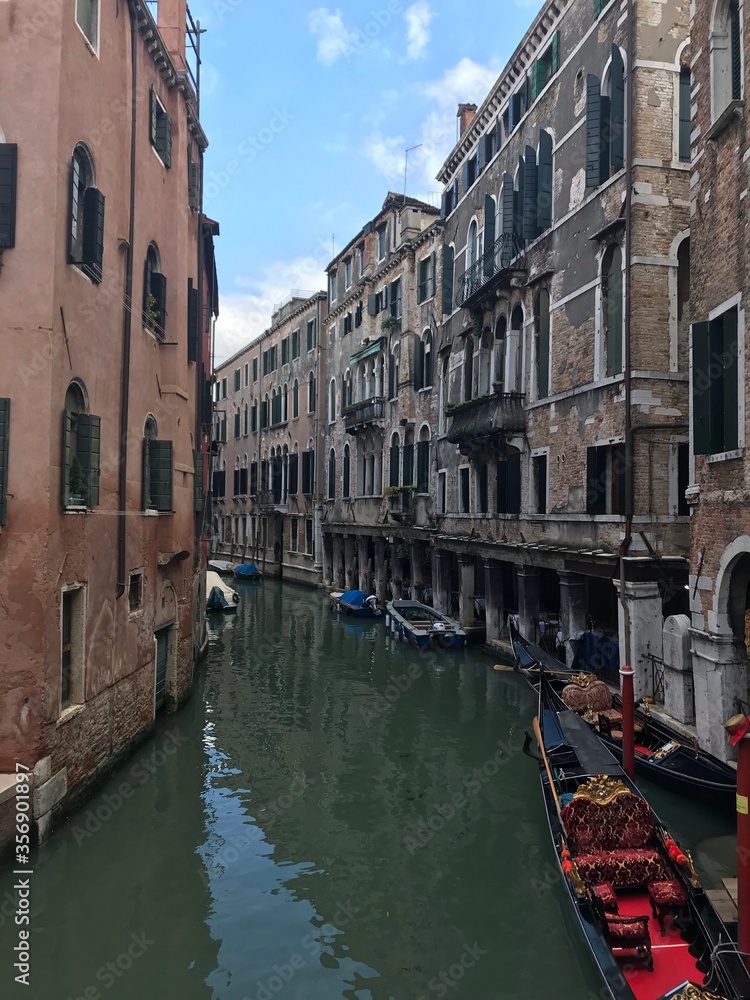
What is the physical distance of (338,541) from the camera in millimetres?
35188

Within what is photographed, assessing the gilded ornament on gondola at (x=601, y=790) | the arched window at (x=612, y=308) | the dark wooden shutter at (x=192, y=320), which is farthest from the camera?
the dark wooden shutter at (x=192, y=320)

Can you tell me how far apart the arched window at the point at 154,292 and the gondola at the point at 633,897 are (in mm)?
9077

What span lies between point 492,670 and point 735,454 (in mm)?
10467

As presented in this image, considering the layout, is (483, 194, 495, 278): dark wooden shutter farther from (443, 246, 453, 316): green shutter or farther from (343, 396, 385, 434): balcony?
(343, 396, 385, 434): balcony

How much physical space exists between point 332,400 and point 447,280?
1296 cm

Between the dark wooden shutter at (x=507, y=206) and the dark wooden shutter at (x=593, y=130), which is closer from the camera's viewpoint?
the dark wooden shutter at (x=593, y=130)

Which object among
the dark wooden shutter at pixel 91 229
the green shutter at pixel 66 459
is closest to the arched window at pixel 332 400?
the dark wooden shutter at pixel 91 229

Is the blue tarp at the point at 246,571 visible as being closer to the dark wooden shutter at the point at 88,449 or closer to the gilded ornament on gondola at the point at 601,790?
the dark wooden shutter at the point at 88,449

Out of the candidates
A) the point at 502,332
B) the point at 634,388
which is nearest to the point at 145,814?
the point at 634,388

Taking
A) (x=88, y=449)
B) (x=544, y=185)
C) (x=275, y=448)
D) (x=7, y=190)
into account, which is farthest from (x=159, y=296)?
(x=275, y=448)

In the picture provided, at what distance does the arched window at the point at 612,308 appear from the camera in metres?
14.3

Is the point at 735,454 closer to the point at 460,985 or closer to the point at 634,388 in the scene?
the point at 634,388

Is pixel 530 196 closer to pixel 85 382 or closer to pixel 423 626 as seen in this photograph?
pixel 423 626

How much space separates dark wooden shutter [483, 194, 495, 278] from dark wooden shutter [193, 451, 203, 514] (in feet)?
30.4
